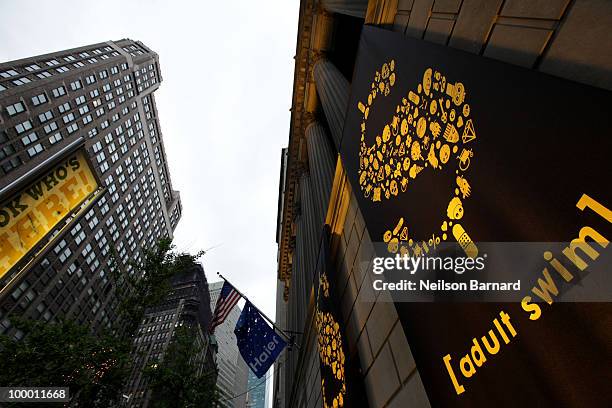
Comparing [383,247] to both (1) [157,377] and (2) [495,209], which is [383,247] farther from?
(1) [157,377]

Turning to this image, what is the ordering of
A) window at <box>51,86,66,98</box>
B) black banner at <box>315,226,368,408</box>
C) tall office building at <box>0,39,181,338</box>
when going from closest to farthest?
black banner at <box>315,226,368,408</box>
tall office building at <box>0,39,181,338</box>
window at <box>51,86,66,98</box>

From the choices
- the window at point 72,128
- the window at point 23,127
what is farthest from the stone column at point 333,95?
the window at point 72,128

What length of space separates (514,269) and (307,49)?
23.6 metres

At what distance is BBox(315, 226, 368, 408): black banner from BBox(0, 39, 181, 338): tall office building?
24411mm

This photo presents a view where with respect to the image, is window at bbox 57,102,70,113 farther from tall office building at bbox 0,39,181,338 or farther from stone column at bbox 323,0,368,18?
stone column at bbox 323,0,368,18

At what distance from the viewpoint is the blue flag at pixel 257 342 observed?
9.64m

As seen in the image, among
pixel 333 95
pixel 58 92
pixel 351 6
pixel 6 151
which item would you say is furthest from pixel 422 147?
pixel 58 92

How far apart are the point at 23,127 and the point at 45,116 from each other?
5.22 m

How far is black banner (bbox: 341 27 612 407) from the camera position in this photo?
5.02 ft

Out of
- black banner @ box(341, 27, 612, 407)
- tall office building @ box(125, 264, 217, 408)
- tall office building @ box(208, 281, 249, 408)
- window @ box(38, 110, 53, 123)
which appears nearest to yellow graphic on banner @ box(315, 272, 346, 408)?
black banner @ box(341, 27, 612, 407)

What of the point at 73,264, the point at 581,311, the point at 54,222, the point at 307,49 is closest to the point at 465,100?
the point at 581,311

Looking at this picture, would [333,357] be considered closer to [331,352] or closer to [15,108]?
[331,352]

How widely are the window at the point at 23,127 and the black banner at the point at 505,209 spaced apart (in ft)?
213

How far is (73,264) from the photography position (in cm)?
5728
